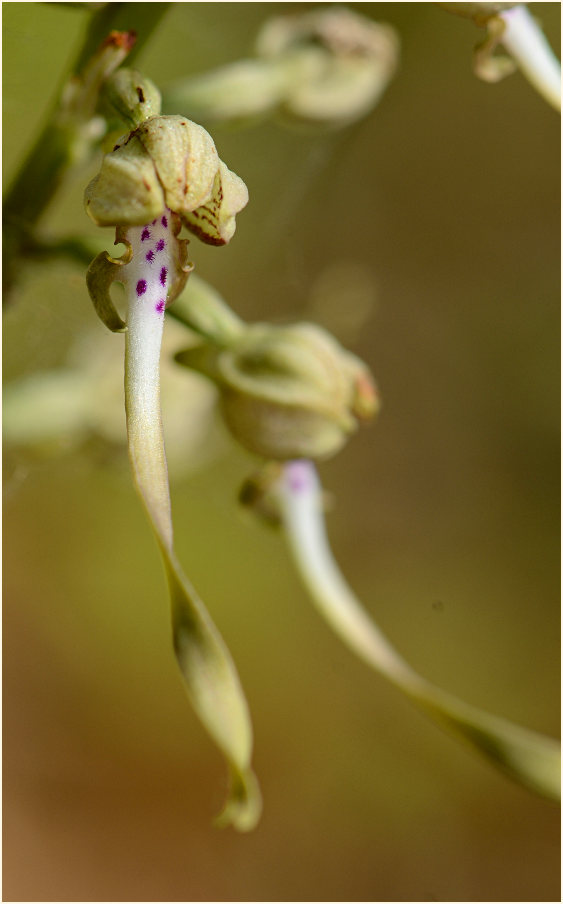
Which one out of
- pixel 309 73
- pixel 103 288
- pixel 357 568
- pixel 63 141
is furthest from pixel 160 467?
pixel 357 568

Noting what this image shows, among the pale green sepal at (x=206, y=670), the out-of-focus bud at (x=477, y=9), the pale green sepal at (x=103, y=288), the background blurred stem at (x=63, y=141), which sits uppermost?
the out-of-focus bud at (x=477, y=9)

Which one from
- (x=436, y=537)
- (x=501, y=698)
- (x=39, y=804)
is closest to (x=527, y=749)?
(x=39, y=804)

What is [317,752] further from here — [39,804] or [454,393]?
[454,393]

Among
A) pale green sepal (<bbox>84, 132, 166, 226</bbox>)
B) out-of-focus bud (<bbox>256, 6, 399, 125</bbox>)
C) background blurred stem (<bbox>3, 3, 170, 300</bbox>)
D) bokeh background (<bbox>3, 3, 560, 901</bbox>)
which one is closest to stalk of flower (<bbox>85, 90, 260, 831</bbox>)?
pale green sepal (<bbox>84, 132, 166, 226</bbox>)

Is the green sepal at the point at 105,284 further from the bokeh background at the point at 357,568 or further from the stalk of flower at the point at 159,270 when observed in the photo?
the bokeh background at the point at 357,568

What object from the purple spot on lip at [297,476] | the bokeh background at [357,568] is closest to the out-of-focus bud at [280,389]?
the purple spot on lip at [297,476]

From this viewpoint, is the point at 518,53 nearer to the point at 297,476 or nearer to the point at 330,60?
the point at 330,60
